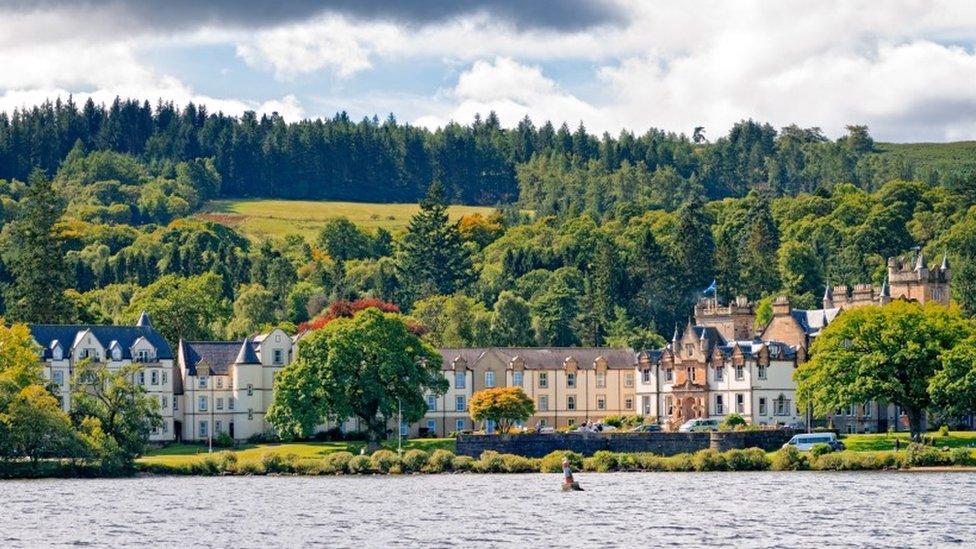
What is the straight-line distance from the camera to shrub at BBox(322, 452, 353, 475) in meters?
118

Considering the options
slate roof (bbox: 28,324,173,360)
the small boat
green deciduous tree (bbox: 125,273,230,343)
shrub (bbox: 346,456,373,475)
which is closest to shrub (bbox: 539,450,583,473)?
shrub (bbox: 346,456,373,475)

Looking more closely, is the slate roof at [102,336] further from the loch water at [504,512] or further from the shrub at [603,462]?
the shrub at [603,462]

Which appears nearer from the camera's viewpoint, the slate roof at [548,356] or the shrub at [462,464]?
the shrub at [462,464]

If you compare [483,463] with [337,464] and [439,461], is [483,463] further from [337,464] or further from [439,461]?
[337,464]

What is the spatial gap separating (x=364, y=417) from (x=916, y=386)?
121 feet

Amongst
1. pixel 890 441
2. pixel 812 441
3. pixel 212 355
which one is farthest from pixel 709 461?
pixel 212 355

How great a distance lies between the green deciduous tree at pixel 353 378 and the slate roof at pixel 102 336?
62.6 feet

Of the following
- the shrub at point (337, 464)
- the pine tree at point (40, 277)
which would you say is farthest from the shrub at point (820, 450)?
the pine tree at point (40, 277)

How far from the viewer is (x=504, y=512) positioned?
277 ft

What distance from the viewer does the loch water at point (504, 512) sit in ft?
238

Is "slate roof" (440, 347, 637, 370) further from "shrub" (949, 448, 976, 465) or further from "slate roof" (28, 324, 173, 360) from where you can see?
"shrub" (949, 448, 976, 465)

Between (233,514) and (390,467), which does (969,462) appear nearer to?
(390,467)

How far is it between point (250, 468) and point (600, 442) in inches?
912

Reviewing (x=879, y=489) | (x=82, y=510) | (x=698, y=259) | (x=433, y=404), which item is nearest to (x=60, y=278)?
(x=433, y=404)
